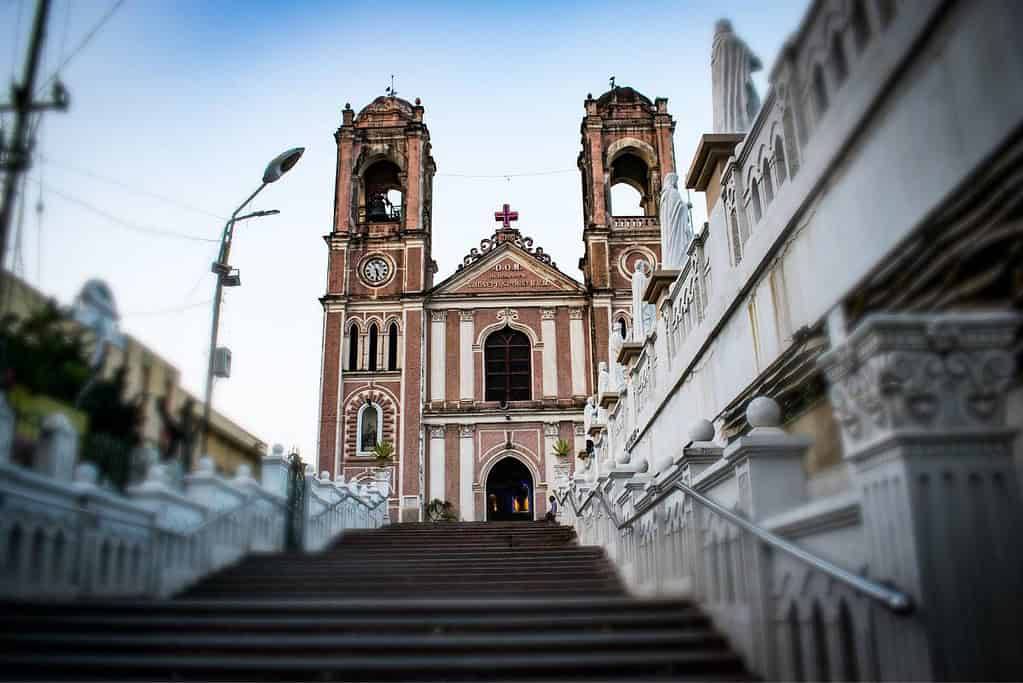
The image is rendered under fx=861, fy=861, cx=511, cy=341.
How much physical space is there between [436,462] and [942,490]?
27658mm

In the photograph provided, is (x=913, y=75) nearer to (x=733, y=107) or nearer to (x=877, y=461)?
(x=877, y=461)

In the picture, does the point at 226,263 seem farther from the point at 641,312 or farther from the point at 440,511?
the point at 440,511

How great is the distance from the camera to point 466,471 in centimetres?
3064

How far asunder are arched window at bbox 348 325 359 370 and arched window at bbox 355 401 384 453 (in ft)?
5.34

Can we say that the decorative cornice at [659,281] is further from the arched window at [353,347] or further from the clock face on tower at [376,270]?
the clock face on tower at [376,270]

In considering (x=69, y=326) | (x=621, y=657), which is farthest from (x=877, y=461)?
(x=69, y=326)

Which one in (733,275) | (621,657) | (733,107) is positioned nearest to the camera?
(621,657)

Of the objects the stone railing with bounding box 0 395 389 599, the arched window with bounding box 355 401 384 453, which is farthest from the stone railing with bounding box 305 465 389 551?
the arched window with bounding box 355 401 384 453

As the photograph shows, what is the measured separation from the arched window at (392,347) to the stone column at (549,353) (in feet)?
18.1

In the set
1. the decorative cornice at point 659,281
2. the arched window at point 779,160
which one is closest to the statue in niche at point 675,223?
the decorative cornice at point 659,281

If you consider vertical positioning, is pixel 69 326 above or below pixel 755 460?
above

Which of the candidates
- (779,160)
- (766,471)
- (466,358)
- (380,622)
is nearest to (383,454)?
(466,358)

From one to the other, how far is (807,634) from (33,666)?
4582 mm

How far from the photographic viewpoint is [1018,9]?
4168mm
